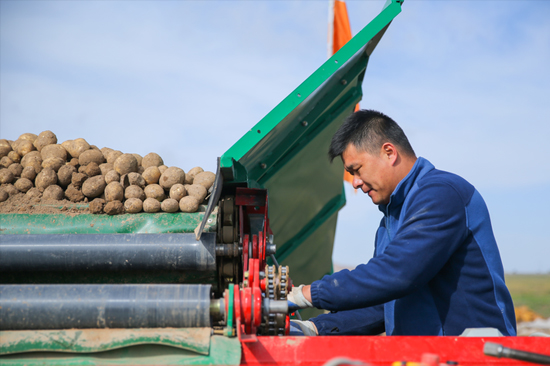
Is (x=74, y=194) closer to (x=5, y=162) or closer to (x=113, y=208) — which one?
(x=113, y=208)

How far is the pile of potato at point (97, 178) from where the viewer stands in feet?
9.68

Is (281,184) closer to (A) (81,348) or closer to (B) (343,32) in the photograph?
(A) (81,348)

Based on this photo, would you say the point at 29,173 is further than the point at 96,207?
Yes

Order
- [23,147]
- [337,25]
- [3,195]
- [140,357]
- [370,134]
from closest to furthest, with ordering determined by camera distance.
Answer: [140,357] → [370,134] → [3,195] → [23,147] → [337,25]

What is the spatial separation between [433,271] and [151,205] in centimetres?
180

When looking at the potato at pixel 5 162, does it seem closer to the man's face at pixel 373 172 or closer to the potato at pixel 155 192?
the potato at pixel 155 192

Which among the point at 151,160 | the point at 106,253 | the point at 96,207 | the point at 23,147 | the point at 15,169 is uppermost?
the point at 23,147

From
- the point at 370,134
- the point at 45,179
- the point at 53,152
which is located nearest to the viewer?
the point at 370,134

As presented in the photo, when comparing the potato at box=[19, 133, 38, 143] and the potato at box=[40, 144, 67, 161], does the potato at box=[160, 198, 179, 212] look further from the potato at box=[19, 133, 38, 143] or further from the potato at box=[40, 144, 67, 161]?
the potato at box=[19, 133, 38, 143]

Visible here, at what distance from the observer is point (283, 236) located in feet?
12.4

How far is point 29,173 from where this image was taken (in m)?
3.09

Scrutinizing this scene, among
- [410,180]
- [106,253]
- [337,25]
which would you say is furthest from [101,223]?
[337,25]

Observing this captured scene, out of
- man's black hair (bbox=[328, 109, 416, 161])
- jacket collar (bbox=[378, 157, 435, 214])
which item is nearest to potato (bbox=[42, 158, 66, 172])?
man's black hair (bbox=[328, 109, 416, 161])

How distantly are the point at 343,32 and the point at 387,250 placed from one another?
Answer: 19.8 ft
